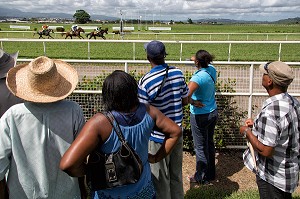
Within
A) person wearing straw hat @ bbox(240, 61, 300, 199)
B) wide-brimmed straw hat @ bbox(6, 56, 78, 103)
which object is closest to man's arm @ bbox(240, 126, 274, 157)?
person wearing straw hat @ bbox(240, 61, 300, 199)

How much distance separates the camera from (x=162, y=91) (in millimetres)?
3242

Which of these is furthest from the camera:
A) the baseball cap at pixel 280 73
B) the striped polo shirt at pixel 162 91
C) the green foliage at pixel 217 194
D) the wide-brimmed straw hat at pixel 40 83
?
the green foliage at pixel 217 194

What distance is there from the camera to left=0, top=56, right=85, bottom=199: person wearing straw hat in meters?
2.19

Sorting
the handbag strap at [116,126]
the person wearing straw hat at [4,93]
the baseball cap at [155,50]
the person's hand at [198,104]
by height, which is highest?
the baseball cap at [155,50]

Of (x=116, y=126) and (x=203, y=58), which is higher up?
(x=203, y=58)

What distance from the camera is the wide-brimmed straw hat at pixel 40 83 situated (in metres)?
2.23

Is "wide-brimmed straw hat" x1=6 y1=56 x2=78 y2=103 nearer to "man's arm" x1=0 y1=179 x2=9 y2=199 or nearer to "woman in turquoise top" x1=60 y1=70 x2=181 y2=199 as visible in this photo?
"woman in turquoise top" x1=60 y1=70 x2=181 y2=199

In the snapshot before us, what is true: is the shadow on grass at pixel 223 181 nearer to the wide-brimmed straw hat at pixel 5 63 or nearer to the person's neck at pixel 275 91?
the person's neck at pixel 275 91

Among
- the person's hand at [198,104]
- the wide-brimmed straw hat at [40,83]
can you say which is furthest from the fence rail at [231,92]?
the wide-brimmed straw hat at [40,83]

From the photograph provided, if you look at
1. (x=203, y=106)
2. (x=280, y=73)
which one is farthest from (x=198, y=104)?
(x=280, y=73)

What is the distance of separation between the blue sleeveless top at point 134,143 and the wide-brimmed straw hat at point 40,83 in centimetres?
42

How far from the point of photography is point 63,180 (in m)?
2.37

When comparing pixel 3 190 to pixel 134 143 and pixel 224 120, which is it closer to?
pixel 134 143

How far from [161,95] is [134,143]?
1.05 meters
